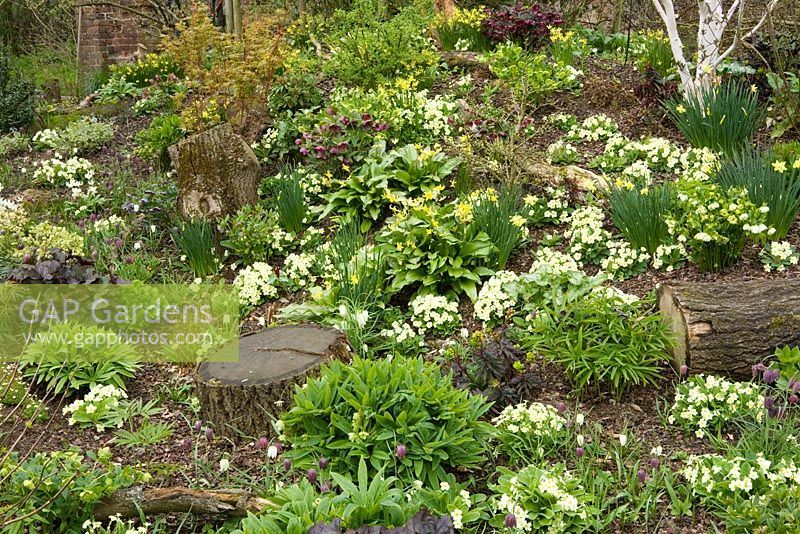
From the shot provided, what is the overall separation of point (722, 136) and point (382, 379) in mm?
3819

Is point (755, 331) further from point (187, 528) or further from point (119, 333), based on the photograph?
point (119, 333)

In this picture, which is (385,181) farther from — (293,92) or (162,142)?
(162,142)

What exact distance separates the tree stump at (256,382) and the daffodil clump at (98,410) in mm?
521

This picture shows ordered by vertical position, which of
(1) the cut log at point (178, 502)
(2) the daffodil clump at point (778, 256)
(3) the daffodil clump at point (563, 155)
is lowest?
(1) the cut log at point (178, 502)

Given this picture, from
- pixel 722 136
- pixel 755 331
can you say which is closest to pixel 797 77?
pixel 722 136

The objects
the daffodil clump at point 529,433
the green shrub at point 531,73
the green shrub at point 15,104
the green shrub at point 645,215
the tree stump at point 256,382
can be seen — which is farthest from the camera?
the green shrub at point 15,104

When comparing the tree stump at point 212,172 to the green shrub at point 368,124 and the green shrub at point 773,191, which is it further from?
the green shrub at point 773,191

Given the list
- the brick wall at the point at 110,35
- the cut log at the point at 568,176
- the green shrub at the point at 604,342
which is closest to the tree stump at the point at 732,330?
the green shrub at the point at 604,342

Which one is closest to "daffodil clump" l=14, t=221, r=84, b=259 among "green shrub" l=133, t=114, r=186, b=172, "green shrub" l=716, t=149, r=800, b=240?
"green shrub" l=133, t=114, r=186, b=172

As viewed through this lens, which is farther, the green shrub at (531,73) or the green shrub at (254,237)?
the green shrub at (531,73)

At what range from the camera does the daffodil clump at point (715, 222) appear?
4.59m

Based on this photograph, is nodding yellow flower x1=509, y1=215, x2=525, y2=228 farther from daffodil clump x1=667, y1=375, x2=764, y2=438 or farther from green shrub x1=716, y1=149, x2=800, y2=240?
daffodil clump x1=667, y1=375, x2=764, y2=438

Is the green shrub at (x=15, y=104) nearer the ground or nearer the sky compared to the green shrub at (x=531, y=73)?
nearer the ground

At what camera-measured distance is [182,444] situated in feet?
13.3
